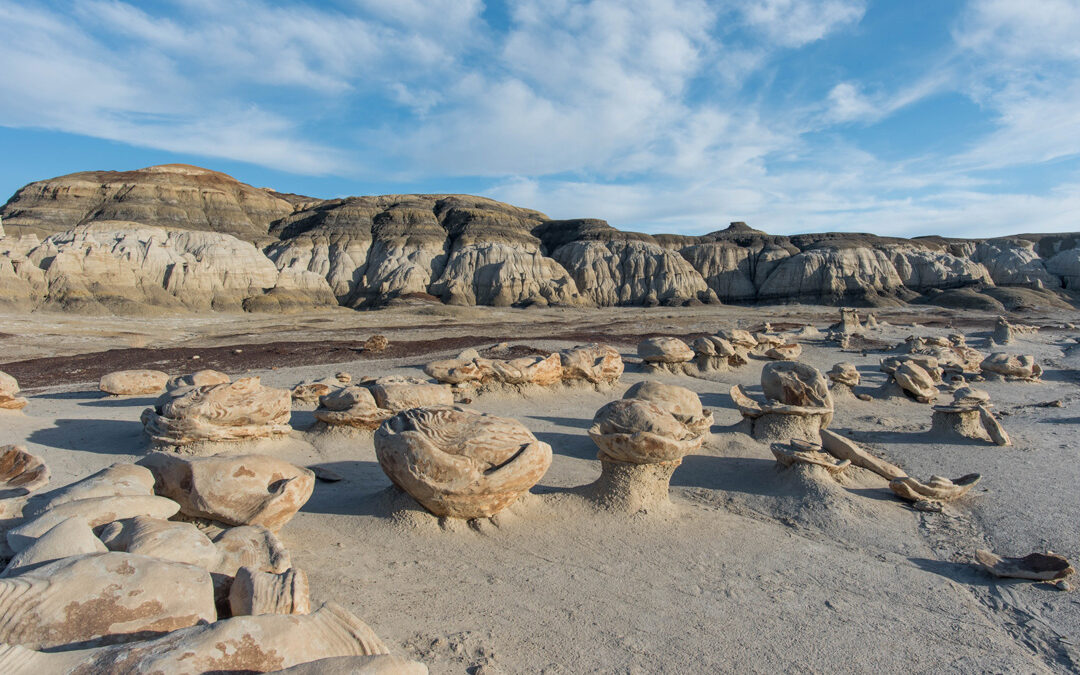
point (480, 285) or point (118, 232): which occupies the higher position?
point (118, 232)

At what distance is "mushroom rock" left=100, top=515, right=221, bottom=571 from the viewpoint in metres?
3.27

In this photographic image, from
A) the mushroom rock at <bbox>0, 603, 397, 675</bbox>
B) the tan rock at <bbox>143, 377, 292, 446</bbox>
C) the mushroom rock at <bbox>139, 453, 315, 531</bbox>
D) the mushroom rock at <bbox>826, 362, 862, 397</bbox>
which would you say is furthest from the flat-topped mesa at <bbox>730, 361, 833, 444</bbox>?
the mushroom rock at <bbox>0, 603, 397, 675</bbox>

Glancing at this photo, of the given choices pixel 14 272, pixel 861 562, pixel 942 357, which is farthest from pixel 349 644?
pixel 14 272

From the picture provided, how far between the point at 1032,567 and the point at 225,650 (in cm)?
544

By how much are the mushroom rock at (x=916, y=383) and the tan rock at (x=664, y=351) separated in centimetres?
430

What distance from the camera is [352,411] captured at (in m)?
7.79

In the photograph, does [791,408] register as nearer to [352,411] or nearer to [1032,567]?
[1032,567]

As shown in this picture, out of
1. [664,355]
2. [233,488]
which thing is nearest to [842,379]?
[664,355]

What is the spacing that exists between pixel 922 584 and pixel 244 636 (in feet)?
15.1

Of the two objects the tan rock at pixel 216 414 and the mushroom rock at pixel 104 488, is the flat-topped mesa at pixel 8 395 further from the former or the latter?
the mushroom rock at pixel 104 488

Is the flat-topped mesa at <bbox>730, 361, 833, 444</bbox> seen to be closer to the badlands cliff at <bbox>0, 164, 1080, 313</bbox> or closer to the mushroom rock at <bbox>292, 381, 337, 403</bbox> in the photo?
the mushroom rock at <bbox>292, 381, 337, 403</bbox>

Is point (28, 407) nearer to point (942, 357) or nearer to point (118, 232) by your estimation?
point (942, 357)

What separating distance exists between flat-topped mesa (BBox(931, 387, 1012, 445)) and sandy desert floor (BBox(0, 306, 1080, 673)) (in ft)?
0.84

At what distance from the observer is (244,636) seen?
2379mm
